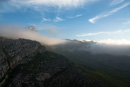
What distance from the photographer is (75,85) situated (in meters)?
199

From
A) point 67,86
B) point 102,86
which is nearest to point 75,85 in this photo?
point 67,86

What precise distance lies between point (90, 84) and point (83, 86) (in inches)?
527

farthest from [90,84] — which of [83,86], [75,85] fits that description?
[75,85]

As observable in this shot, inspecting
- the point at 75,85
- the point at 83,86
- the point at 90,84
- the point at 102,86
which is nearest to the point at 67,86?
the point at 75,85

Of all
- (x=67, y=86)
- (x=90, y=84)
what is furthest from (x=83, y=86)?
(x=67, y=86)

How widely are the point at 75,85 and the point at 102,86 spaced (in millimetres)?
46596

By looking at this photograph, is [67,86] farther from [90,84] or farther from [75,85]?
[90,84]

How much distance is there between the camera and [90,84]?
648 ft

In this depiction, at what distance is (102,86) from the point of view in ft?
649

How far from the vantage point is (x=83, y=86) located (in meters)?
194

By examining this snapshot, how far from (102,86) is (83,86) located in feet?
111

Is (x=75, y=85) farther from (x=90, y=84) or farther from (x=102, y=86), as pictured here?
(x=102, y=86)

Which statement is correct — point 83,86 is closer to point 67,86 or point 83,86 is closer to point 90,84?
point 90,84

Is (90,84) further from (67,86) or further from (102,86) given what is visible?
(67,86)
